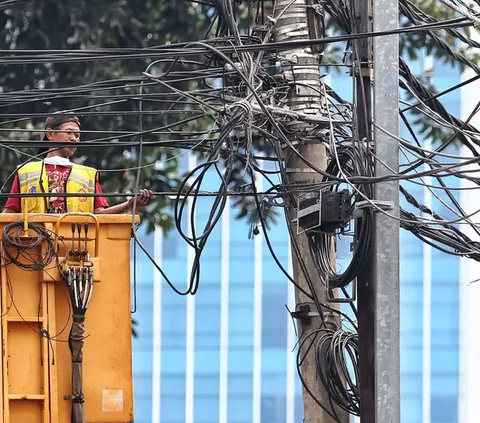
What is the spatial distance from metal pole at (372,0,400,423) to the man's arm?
57.4 inches

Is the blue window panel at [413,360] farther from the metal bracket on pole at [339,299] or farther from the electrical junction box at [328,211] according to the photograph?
the electrical junction box at [328,211]

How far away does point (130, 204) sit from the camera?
898 cm

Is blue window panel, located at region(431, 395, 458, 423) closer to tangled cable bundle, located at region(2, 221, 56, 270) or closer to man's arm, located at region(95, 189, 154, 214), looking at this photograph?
man's arm, located at region(95, 189, 154, 214)

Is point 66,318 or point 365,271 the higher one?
point 365,271

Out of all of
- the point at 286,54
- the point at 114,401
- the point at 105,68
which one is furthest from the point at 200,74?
the point at 105,68

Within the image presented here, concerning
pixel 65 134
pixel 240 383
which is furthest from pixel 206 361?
pixel 65 134

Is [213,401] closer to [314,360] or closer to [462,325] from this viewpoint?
[462,325]

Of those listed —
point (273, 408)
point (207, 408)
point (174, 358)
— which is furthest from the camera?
point (174, 358)

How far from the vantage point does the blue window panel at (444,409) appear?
4172 centimetres

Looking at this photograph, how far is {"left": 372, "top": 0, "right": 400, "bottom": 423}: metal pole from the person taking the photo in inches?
322

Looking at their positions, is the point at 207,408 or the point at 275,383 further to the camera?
the point at 275,383

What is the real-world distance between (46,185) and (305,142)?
1659 millimetres

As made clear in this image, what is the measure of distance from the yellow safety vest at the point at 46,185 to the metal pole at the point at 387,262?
2.01 metres

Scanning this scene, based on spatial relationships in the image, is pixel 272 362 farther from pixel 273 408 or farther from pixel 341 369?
pixel 341 369
